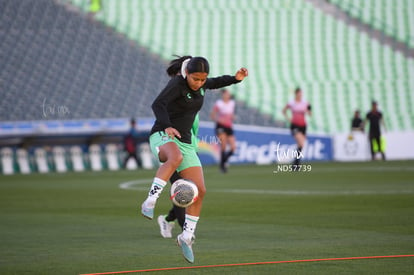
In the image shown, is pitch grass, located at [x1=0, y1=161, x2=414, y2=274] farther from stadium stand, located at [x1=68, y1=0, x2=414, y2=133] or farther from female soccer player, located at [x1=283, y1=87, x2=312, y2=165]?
stadium stand, located at [x1=68, y1=0, x2=414, y2=133]

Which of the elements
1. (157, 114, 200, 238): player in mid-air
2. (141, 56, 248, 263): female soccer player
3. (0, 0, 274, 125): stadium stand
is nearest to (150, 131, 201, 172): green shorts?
(141, 56, 248, 263): female soccer player

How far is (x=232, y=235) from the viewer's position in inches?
464

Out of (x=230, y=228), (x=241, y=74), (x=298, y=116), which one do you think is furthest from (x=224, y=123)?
(x=241, y=74)

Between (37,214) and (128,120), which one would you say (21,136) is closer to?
(128,120)

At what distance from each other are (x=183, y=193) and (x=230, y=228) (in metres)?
3.56

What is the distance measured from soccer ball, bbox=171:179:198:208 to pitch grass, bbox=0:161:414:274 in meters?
0.58

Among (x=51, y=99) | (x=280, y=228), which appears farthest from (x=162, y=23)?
(x=280, y=228)

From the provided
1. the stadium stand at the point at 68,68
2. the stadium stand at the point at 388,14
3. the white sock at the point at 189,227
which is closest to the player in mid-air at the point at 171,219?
the white sock at the point at 189,227

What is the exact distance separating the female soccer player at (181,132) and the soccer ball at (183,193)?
1.09 feet

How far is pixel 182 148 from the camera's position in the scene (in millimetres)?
10133

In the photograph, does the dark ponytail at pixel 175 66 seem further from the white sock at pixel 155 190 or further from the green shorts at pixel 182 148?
the white sock at pixel 155 190

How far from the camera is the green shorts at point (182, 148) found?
10.0 metres

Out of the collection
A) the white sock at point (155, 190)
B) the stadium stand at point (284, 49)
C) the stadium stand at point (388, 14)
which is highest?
the stadium stand at point (388, 14)

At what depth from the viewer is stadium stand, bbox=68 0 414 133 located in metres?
41.3
